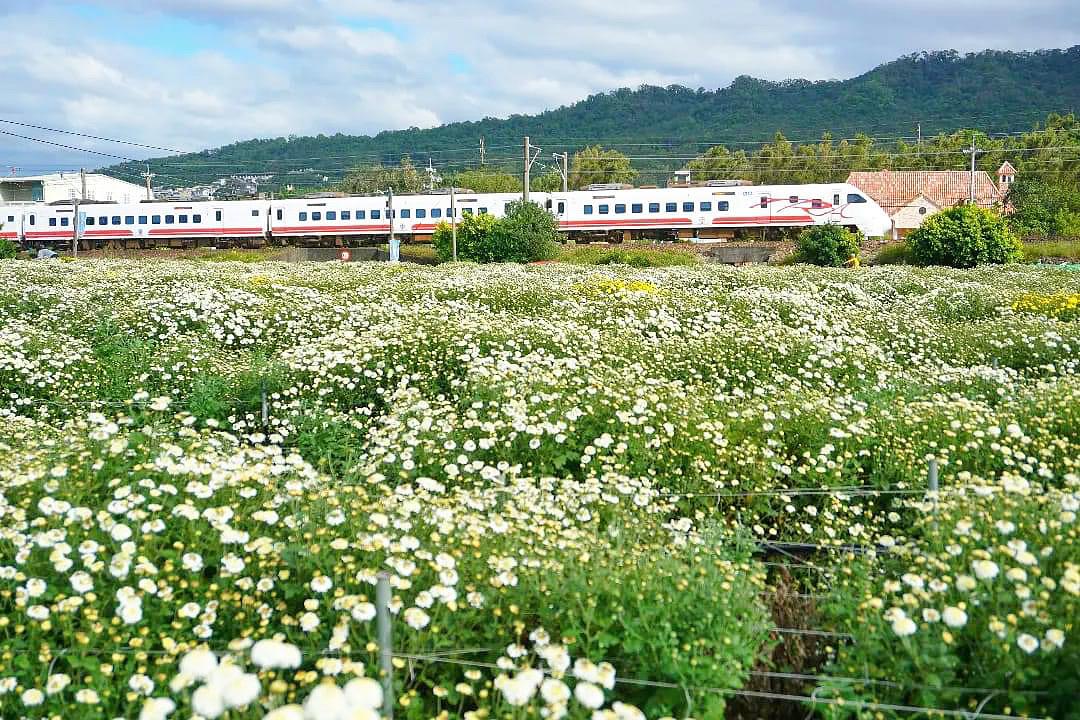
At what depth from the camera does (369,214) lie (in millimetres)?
44938

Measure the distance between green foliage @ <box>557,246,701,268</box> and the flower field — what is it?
24195 mm

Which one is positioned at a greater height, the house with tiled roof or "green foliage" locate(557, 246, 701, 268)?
the house with tiled roof

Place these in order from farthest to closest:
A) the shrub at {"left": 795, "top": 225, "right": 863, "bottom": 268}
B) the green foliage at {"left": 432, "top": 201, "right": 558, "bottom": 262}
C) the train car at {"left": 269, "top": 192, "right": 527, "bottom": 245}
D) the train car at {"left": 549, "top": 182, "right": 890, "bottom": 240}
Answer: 1. the train car at {"left": 269, "top": 192, "right": 527, "bottom": 245}
2. the train car at {"left": 549, "top": 182, "right": 890, "bottom": 240}
3. the green foliage at {"left": 432, "top": 201, "right": 558, "bottom": 262}
4. the shrub at {"left": 795, "top": 225, "right": 863, "bottom": 268}

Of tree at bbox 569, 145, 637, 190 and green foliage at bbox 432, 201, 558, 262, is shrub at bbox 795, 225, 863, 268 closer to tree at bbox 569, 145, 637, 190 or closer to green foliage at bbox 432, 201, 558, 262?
green foliage at bbox 432, 201, 558, 262

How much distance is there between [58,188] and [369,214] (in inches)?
2046

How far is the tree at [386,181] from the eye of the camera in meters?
87.6

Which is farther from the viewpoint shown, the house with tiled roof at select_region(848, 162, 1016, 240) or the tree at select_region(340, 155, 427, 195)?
the tree at select_region(340, 155, 427, 195)

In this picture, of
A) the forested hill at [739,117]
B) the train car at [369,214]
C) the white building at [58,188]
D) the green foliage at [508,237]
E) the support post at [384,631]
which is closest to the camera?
the support post at [384,631]

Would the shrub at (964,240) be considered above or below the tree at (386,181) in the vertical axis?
below

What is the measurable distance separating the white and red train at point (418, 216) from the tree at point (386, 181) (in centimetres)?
3913

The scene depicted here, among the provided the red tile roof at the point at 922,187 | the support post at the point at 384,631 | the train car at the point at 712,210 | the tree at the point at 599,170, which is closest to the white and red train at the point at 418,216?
the train car at the point at 712,210

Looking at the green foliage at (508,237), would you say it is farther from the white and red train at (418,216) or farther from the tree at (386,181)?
the tree at (386,181)

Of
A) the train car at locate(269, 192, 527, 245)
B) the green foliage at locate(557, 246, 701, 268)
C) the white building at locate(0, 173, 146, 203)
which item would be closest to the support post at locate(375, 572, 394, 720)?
the green foliage at locate(557, 246, 701, 268)

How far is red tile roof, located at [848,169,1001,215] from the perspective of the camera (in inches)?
2532
